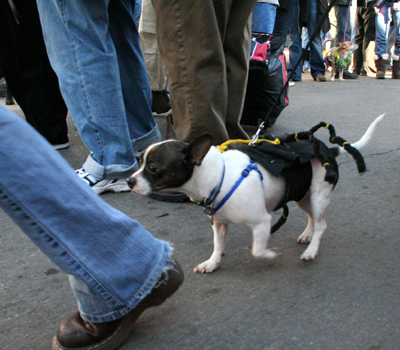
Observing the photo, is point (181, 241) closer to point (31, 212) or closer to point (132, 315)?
point (132, 315)

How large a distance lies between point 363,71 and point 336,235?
33.3 ft

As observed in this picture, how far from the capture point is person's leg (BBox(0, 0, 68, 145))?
3.93m

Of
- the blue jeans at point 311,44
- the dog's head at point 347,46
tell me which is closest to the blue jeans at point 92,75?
the blue jeans at point 311,44

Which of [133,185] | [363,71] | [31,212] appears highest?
[31,212]

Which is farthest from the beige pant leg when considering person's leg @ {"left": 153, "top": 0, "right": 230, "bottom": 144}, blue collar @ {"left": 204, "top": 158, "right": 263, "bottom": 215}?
blue collar @ {"left": 204, "top": 158, "right": 263, "bottom": 215}

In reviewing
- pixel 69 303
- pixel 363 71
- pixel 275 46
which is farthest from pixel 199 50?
pixel 363 71

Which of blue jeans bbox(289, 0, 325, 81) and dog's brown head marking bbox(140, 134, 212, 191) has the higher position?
dog's brown head marking bbox(140, 134, 212, 191)

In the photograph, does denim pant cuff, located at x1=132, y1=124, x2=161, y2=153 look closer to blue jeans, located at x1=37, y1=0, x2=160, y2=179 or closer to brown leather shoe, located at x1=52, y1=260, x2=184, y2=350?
blue jeans, located at x1=37, y1=0, x2=160, y2=179

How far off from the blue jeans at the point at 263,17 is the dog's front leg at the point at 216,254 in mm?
4275

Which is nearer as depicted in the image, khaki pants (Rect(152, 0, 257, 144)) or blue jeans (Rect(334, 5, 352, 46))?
khaki pants (Rect(152, 0, 257, 144))

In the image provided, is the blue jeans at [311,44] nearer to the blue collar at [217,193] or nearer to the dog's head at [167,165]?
→ the blue collar at [217,193]

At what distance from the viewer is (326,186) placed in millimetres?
2318

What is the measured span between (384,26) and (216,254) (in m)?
9.89

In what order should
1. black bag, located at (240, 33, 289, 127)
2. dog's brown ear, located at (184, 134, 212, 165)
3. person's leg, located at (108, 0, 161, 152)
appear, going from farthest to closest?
1. black bag, located at (240, 33, 289, 127)
2. person's leg, located at (108, 0, 161, 152)
3. dog's brown ear, located at (184, 134, 212, 165)
